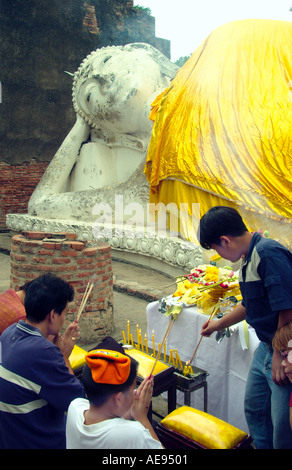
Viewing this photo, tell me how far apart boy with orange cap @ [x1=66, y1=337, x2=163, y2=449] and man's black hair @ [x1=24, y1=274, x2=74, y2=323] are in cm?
49

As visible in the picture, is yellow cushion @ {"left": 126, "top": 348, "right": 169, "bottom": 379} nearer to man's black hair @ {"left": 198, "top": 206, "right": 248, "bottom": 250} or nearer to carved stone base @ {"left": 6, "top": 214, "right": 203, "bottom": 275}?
man's black hair @ {"left": 198, "top": 206, "right": 248, "bottom": 250}

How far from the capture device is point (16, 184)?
9836 millimetres

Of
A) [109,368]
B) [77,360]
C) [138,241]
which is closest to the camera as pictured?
[109,368]

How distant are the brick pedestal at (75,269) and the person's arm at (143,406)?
1944mm

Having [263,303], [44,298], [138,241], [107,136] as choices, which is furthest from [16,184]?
[263,303]

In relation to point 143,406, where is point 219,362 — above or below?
below

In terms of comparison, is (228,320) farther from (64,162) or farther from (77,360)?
(64,162)

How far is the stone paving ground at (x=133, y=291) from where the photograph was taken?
385 centimetres

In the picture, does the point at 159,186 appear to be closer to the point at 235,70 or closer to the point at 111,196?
A: the point at 111,196

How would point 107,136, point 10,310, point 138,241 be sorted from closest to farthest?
point 10,310
point 138,241
point 107,136

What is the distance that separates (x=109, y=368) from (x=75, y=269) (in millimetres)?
2233

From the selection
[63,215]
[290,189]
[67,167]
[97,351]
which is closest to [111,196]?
[63,215]

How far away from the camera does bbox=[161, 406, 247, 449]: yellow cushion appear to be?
65.6 inches

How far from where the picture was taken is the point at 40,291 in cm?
174
